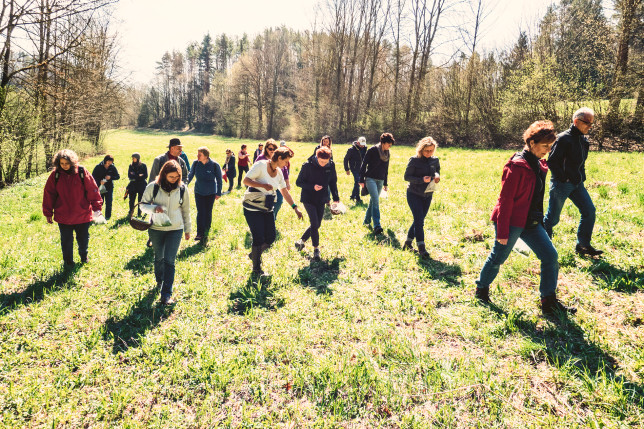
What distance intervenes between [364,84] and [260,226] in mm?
33474

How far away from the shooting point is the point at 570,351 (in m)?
3.21

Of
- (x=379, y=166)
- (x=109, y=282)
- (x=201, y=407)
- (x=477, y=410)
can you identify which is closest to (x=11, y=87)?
(x=109, y=282)

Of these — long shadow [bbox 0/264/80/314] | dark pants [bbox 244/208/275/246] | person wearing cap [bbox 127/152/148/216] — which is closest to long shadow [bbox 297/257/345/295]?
dark pants [bbox 244/208/275/246]

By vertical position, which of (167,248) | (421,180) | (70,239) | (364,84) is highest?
(364,84)

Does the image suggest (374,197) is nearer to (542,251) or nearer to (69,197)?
(542,251)

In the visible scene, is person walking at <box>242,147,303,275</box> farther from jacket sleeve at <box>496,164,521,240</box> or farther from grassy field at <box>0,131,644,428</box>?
jacket sleeve at <box>496,164,521,240</box>

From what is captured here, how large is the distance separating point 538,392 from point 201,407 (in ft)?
9.65

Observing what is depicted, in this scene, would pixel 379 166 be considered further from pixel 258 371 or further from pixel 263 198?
pixel 258 371

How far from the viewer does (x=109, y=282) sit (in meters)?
5.21

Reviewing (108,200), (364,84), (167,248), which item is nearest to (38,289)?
(167,248)

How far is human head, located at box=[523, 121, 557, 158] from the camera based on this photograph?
3.42m

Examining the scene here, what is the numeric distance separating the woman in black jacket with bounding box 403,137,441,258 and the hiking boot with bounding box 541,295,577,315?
209 cm

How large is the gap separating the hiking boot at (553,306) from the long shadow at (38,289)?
6.69 m

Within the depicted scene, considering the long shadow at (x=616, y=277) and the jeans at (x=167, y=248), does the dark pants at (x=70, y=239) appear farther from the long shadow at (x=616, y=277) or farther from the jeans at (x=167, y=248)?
the long shadow at (x=616, y=277)
